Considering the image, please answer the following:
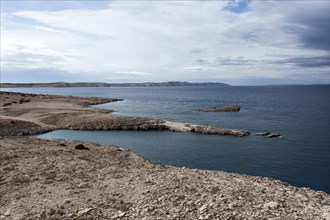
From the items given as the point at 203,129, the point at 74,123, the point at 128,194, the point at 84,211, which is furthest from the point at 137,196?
the point at 74,123

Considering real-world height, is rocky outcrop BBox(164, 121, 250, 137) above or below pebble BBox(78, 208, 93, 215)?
below

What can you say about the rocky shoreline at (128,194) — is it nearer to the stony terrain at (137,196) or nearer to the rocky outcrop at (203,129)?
the stony terrain at (137,196)

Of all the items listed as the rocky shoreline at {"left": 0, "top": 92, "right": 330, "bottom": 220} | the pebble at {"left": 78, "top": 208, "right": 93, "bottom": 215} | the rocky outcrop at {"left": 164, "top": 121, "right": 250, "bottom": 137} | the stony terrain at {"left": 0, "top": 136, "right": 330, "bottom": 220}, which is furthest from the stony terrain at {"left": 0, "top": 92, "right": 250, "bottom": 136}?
the pebble at {"left": 78, "top": 208, "right": 93, "bottom": 215}

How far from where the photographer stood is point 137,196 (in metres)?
18.5

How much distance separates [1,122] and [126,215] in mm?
47580

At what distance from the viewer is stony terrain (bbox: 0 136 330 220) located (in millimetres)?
15953

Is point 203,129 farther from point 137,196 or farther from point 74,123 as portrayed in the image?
point 137,196

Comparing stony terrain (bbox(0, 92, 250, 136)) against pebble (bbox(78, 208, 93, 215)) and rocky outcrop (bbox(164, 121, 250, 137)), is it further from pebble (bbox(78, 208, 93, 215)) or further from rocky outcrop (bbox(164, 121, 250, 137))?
pebble (bbox(78, 208, 93, 215))

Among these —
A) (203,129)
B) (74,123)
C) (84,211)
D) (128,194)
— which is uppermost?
(128,194)

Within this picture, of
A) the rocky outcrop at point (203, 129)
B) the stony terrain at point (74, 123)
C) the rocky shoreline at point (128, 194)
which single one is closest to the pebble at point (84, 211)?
the rocky shoreline at point (128, 194)

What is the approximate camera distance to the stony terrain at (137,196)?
15953mm

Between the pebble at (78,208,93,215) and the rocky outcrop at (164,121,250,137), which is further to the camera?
the rocky outcrop at (164,121,250,137)

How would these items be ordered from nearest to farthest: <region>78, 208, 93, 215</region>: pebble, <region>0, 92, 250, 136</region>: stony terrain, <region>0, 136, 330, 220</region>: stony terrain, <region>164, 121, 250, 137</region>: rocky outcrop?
<region>0, 136, 330, 220</region>: stony terrain, <region>78, 208, 93, 215</region>: pebble, <region>0, 92, 250, 136</region>: stony terrain, <region>164, 121, 250, 137</region>: rocky outcrop

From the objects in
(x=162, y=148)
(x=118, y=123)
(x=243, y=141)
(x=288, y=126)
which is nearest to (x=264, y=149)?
(x=243, y=141)
